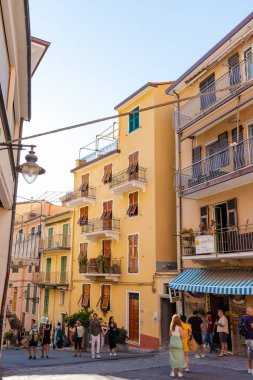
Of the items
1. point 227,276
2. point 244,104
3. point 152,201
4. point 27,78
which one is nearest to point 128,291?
point 152,201

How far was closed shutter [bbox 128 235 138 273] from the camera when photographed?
2202 centimetres

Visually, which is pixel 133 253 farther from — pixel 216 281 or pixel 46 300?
pixel 46 300

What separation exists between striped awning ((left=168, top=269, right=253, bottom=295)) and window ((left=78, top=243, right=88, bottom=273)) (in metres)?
9.13

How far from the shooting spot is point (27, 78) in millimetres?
8602

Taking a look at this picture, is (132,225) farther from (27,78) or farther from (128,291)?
(27,78)

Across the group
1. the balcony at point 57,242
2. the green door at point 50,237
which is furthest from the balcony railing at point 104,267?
the green door at point 50,237

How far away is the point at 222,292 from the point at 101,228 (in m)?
12.2

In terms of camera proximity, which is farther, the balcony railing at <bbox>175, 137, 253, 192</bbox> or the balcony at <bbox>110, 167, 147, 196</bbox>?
the balcony at <bbox>110, 167, 147, 196</bbox>

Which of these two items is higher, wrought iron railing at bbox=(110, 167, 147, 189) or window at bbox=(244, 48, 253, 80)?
window at bbox=(244, 48, 253, 80)

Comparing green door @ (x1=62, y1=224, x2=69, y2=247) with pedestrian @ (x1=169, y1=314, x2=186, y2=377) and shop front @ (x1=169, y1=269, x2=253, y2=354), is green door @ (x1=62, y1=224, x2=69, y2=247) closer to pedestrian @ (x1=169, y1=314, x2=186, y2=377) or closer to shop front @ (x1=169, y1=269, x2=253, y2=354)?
shop front @ (x1=169, y1=269, x2=253, y2=354)

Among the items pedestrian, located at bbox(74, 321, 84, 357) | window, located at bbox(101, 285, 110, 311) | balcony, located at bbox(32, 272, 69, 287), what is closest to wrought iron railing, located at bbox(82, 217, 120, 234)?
window, located at bbox(101, 285, 110, 311)

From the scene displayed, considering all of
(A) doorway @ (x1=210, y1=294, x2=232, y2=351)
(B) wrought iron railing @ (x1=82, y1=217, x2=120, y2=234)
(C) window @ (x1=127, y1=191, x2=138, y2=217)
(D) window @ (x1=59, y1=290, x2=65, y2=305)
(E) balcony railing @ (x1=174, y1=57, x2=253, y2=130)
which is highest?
(E) balcony railing @ (x1=174, y1=57, x2=253, y2=130)

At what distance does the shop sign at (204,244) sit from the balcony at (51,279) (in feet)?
49.7

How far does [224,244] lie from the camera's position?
1573 cm
